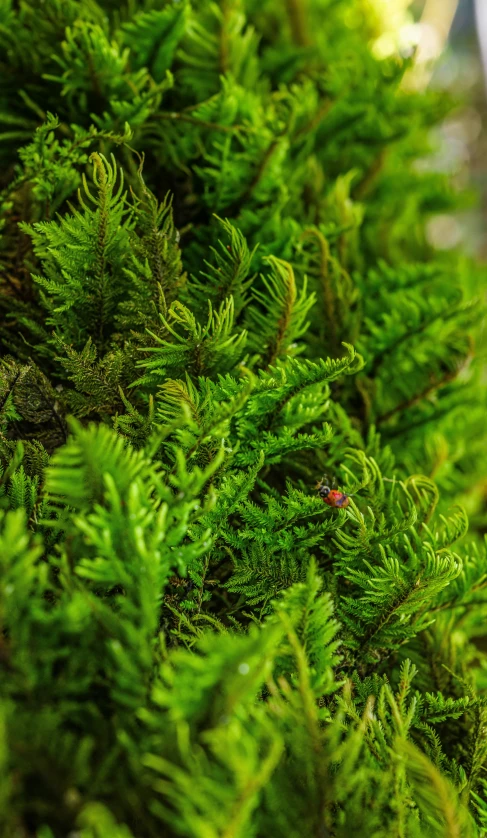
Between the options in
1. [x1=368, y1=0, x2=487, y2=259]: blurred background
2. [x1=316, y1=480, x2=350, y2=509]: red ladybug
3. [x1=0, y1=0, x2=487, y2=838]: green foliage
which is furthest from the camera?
[x1=368, y1=0, x2=487, y2=259]: blurred background

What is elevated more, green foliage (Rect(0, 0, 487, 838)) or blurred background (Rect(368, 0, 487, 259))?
blurred background (Rect(368, 0, 487, 259))

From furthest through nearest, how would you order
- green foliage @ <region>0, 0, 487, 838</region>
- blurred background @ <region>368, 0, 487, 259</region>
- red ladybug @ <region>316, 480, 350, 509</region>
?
blurred background @ <region>368, 0, 487, 259</region>
red ladybug @ <region>316, 480, 350, 509</region>
green foliage @ <region>0, 0, 487, 838</region>

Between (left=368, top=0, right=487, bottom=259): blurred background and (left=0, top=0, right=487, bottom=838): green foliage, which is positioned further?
(left=368, top=0, right=487, bottom=259): blurred background

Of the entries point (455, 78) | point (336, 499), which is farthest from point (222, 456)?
point (455, 78)

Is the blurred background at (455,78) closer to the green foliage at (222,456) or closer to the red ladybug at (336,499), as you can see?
the green foliage at (222,456)

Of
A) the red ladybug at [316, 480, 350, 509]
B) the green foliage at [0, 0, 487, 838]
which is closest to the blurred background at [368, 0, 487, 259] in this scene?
the green foliage at [0, 0, 487, 838]

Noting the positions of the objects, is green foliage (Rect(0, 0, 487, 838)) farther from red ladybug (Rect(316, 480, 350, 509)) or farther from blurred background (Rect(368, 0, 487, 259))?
blurred background (Rect(368, 0, 487, 259))

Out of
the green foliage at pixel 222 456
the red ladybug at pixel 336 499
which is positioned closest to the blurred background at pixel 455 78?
the green foliage at pixel 222 456

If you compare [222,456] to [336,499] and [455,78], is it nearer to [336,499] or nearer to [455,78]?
[336,499]

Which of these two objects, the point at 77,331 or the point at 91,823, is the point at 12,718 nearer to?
the point at 91,823
